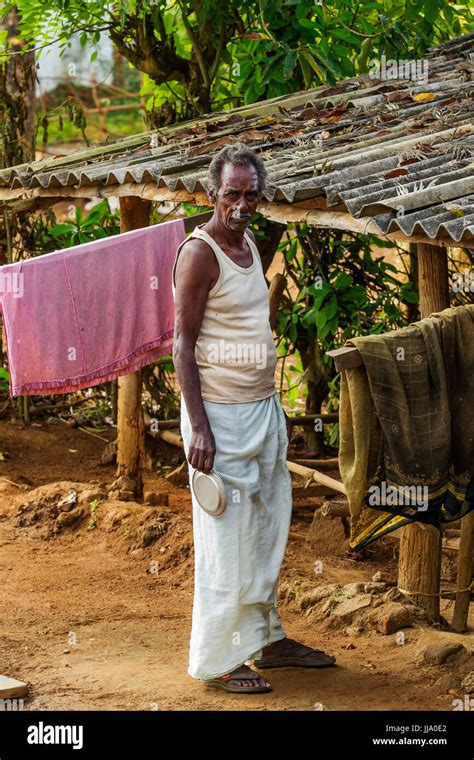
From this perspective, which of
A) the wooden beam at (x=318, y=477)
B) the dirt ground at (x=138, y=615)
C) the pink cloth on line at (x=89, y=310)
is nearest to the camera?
the dirt ground at (x=138, y=615)

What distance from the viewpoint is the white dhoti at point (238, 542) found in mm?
4348

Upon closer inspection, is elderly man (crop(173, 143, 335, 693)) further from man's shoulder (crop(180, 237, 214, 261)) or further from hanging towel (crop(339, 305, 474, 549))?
hanging towel (crop(339, 305, 474, 549))

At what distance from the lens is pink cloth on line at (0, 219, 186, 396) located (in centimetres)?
573

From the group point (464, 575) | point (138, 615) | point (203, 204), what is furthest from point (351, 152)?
point (138, 615)

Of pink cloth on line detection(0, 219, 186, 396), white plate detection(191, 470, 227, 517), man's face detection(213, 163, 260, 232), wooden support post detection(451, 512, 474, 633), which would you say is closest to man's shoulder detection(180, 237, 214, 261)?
man's face detection(213, 163, 260, 232)

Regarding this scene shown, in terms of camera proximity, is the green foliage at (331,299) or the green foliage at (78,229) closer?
the green foliage at (331,299)

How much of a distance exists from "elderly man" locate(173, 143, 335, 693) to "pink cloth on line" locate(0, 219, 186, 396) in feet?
5.02

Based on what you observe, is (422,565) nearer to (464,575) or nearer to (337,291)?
(464,575)

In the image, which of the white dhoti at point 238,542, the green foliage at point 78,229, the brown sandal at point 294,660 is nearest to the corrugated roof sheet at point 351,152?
the white dhoti at point 238,542

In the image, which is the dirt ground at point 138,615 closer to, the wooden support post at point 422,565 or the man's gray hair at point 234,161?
the wooden support post at point 422,565

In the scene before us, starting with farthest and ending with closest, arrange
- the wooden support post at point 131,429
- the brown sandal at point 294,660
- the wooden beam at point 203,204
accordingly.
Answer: the wooden support post at point 131,429
the brown sandal at point 294,660
the wooden beam at point 203,204

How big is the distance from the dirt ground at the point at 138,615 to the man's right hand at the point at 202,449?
3.25 feet

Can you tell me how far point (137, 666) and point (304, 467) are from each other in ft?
9.08

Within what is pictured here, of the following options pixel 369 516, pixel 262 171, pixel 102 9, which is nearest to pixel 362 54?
pixel 102 9
